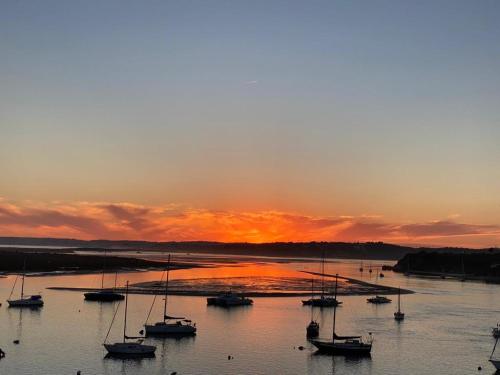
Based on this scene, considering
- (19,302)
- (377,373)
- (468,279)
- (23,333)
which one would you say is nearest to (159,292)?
(19,302)

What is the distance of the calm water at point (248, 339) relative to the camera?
49500 millimetres

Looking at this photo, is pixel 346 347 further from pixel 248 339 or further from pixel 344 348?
pixel 248 339

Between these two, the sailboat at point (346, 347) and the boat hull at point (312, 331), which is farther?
the boat hull at point (312, 331)

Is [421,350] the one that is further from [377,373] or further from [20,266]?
[20,266]

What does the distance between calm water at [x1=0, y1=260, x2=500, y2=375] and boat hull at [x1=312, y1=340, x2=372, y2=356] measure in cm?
99

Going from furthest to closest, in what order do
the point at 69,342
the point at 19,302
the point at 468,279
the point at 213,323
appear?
the point at 468,279 → the point at 19,302 → the point at 213,323 → the point at 69,342

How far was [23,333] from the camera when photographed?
60.8 m

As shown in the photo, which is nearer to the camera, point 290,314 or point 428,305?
point 290,314

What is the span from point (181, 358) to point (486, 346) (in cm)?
3466

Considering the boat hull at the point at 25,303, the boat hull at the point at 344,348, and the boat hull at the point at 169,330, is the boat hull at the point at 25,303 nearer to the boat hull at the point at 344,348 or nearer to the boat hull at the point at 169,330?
the boat hull at the point at 169,330

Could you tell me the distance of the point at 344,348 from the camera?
57.5m

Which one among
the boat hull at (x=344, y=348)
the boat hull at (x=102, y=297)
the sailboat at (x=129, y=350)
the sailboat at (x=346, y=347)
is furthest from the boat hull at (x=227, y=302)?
the sailboat at (x=129, y=350)

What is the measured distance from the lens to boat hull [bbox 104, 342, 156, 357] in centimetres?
5238

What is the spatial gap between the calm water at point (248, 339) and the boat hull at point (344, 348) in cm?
99
